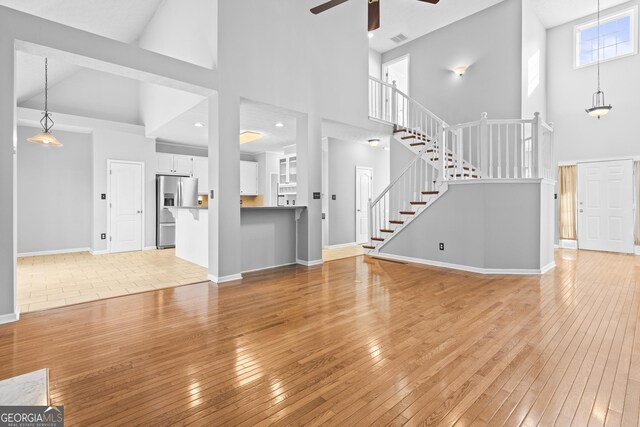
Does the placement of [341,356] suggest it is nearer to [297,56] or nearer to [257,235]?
[257,235]

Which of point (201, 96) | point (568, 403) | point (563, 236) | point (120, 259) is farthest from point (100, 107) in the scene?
point (563, 236)

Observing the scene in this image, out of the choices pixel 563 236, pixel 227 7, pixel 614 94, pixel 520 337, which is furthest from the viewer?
pixel 563 236

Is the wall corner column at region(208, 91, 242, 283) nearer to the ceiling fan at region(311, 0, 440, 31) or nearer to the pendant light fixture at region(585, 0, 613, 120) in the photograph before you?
the ceiling fan at region(311, 0, 440, 31)

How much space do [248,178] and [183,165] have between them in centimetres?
189

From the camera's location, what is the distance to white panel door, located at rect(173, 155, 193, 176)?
8.09m

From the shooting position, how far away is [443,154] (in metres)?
5.40

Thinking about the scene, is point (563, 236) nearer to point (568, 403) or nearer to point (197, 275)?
point (568, 403)

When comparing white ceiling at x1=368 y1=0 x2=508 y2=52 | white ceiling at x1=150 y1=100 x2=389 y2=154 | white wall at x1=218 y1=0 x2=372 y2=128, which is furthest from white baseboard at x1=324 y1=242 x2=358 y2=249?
white ceiling at x1=368 y1=0 x2=508 y2=52

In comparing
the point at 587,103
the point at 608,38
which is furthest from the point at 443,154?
the point at 608,38

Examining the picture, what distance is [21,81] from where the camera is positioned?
543cm

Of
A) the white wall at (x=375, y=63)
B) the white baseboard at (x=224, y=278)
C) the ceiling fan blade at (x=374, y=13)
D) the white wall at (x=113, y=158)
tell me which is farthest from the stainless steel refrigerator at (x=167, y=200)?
the white wall at (x=375, y=63)

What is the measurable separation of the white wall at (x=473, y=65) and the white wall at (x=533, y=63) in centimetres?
22

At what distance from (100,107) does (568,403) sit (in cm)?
889

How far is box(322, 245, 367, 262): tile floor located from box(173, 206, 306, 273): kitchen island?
0.94m
